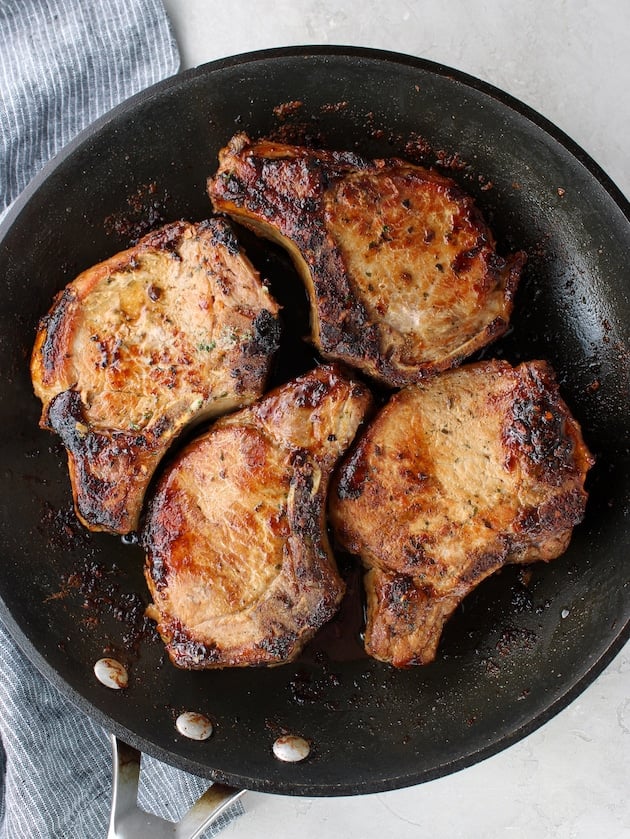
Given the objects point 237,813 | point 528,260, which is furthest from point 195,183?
point 237,813

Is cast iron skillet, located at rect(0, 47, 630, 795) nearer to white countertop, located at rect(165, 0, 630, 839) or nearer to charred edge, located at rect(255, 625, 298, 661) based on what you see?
charred edge, located at rect(255, 625, 298, 661)

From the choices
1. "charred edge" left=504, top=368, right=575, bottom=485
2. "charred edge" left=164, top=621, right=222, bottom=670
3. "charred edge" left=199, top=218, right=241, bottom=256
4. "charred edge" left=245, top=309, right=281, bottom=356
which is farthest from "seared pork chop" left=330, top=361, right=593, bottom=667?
"charred edge" left=199, top=218, right=241, bottom=256

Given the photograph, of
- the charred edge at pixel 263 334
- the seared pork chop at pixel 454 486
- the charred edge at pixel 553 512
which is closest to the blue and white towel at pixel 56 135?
the charred edge at pixel 263 334

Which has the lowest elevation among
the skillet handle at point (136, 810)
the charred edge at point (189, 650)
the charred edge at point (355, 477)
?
the skillet handle at point (136, 810)

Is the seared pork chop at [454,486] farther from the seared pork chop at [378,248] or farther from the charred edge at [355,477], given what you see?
the seared pork chop at [378,248]

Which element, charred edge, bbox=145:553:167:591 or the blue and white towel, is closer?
charred edge, bbox=145:553:167:591

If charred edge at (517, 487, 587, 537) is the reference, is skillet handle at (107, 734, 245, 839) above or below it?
below

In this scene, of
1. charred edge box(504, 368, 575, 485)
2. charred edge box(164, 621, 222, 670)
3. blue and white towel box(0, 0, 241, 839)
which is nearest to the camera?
charred edge box(504, 368, 575, 485)
